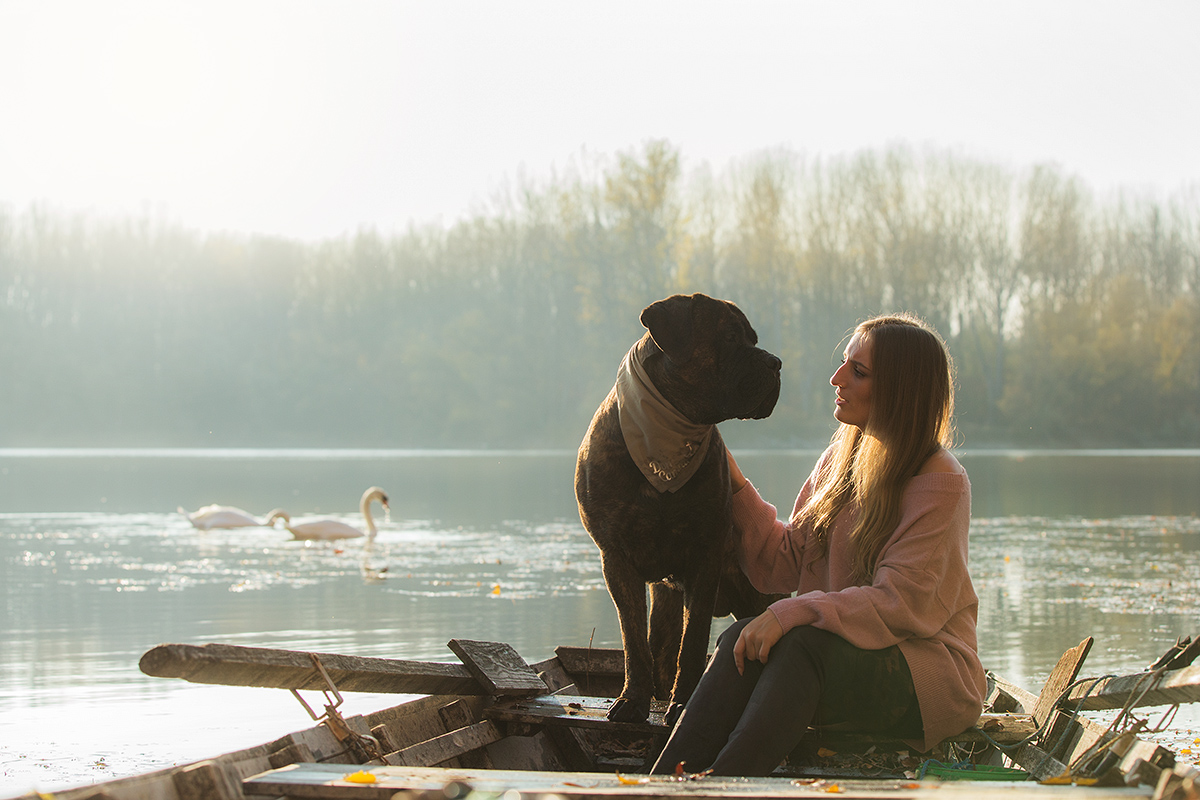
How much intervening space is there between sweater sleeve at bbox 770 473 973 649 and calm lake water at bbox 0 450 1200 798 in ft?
8.49

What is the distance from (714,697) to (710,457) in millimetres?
983

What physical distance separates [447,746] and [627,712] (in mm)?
559

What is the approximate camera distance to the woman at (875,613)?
104 inches

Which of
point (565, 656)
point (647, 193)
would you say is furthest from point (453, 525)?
point (647, 193)

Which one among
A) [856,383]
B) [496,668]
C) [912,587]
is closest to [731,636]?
[912,587]

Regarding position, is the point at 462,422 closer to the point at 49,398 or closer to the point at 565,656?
the point at 49,398

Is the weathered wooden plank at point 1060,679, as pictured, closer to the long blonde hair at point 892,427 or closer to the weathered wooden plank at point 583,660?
the long blonde hair at point 892,427

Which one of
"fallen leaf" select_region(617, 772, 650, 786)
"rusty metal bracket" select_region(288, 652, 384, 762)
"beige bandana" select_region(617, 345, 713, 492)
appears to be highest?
"beige bandana" select_region(617, 345, 713, 492)

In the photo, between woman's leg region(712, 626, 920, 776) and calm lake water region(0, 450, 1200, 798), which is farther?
calm lake water region(0, 450, 1200, 798)

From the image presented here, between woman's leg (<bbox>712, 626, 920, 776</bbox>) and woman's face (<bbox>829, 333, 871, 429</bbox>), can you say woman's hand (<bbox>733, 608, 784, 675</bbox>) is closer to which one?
woman's leg (<bbox>712, 626, 920, 776</bbox>)

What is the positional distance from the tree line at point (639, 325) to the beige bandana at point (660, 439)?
3286cm

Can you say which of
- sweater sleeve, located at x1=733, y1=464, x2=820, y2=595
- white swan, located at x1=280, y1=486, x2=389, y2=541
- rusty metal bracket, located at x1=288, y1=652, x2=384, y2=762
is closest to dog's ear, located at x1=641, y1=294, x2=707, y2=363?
sweater sleeve, located at x1=733, y1=464, x2=820, y2=595

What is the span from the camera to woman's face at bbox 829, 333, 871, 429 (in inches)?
123

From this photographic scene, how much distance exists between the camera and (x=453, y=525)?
13.9 meters
